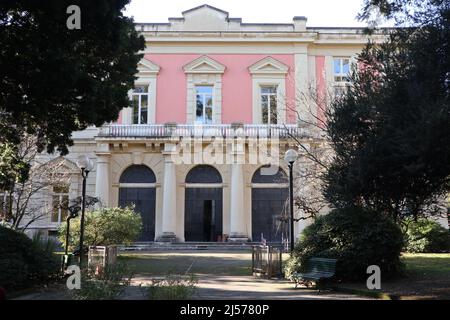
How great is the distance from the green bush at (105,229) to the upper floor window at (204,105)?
1210 centimetres

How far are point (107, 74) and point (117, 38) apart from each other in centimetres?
133

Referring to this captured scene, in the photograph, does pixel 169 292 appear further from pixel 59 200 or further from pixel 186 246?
pixel 59 200

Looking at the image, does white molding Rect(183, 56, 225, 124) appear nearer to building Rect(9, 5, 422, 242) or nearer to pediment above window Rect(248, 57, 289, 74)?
building Rect(9, 5, 422, 242)

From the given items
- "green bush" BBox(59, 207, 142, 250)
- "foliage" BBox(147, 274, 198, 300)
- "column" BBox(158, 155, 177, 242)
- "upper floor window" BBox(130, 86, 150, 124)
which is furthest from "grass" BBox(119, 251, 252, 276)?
"upper floor window" BBox(130, 86, 150, 124)

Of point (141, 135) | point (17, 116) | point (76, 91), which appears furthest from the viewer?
point (141, 135)

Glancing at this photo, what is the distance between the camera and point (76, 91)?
1291 cm

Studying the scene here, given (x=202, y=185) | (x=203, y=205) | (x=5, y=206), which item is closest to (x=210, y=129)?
(x=202, y=185)

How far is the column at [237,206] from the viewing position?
1205 inches

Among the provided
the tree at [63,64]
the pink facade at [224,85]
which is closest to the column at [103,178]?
the pink facade at [224,85]

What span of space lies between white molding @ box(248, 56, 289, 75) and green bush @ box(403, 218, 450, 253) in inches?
547

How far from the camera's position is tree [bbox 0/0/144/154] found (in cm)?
1168

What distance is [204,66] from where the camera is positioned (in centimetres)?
3347

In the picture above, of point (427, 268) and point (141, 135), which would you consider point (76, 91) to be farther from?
point (141, 135)
